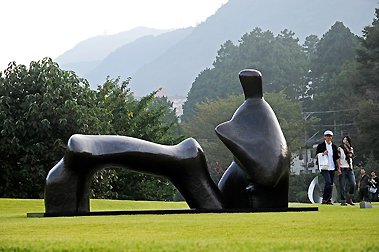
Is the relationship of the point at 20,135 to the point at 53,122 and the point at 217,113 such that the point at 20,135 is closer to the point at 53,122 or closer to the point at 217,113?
the point at 53,122

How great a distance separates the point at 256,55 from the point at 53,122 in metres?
71.0

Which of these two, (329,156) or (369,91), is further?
(369,91)

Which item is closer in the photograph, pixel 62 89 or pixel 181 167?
pixel 181 167

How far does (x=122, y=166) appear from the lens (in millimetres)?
12719

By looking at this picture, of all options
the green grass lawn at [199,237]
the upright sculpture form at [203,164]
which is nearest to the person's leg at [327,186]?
the upright sculpture form at [203,164]

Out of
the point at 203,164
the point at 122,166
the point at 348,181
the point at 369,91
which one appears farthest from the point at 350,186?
the point at 369,91

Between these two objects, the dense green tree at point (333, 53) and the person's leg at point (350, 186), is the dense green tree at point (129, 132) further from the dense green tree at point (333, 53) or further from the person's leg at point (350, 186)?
the dense green tree at point (333, 53)

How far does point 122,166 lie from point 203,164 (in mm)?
1328

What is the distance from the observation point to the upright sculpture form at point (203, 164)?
12344 millimetres

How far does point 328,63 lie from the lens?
8000 centimetres

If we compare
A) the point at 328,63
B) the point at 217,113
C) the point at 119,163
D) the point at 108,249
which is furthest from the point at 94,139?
the point at 328,63

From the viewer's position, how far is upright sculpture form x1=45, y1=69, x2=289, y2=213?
12.3 m

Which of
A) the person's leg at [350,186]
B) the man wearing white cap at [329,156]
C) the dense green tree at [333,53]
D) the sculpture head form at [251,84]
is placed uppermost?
the dense green tree at [333,53]

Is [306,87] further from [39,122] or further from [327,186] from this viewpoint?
[327,186]
